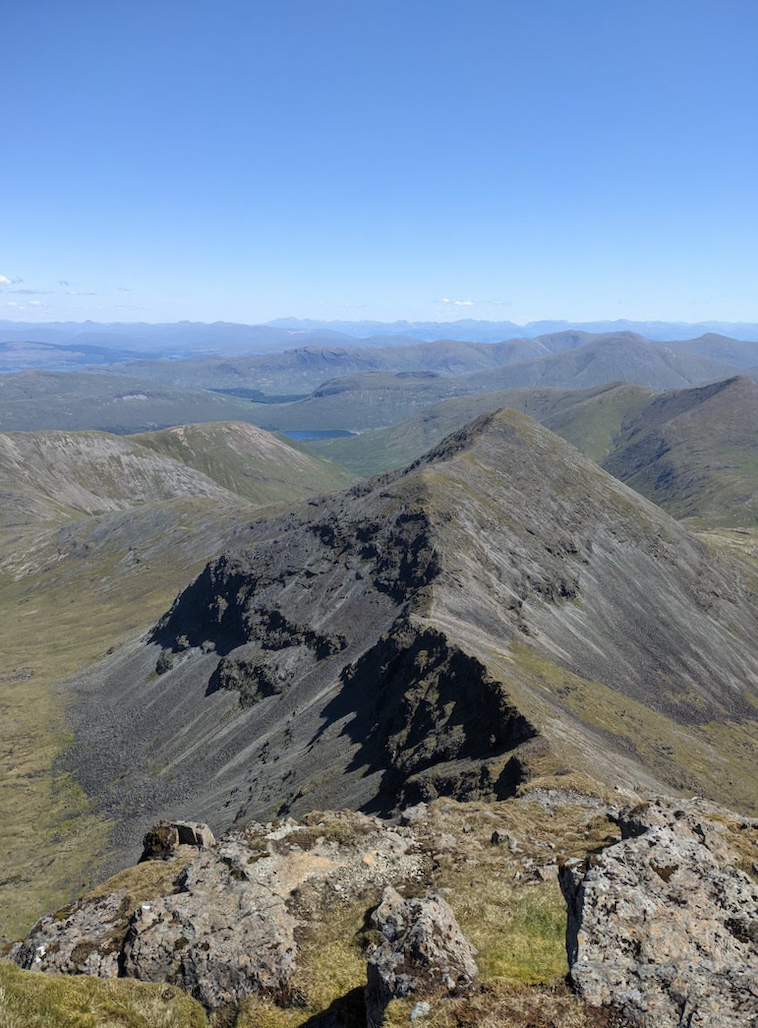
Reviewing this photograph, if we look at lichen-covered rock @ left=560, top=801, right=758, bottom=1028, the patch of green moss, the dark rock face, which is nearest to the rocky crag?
lichen-covered rock @ left=560, top=801, right=758, bottom=1028

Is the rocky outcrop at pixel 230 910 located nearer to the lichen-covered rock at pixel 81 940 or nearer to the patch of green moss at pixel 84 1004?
the lichen-covered rock at pixel 81 940

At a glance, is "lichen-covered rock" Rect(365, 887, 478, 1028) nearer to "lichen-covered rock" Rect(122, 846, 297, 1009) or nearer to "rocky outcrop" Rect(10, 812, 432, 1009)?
"rocky outcrop" Rect(10, 812, 432, 1009)

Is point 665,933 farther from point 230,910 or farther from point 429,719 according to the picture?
point 429,719

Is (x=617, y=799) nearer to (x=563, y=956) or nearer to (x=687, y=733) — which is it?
(x=563, y=956)

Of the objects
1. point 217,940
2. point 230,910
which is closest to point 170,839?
point 230,910

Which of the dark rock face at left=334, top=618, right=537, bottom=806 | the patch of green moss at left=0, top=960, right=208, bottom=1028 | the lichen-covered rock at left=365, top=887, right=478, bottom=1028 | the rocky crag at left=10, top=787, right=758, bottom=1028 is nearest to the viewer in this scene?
the patch of green moss at left=0, top=960, right=208, bottom=1028

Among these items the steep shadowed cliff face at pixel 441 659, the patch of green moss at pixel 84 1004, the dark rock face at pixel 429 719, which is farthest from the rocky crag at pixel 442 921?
the steep shadowed cliff face at pixel 441 659
